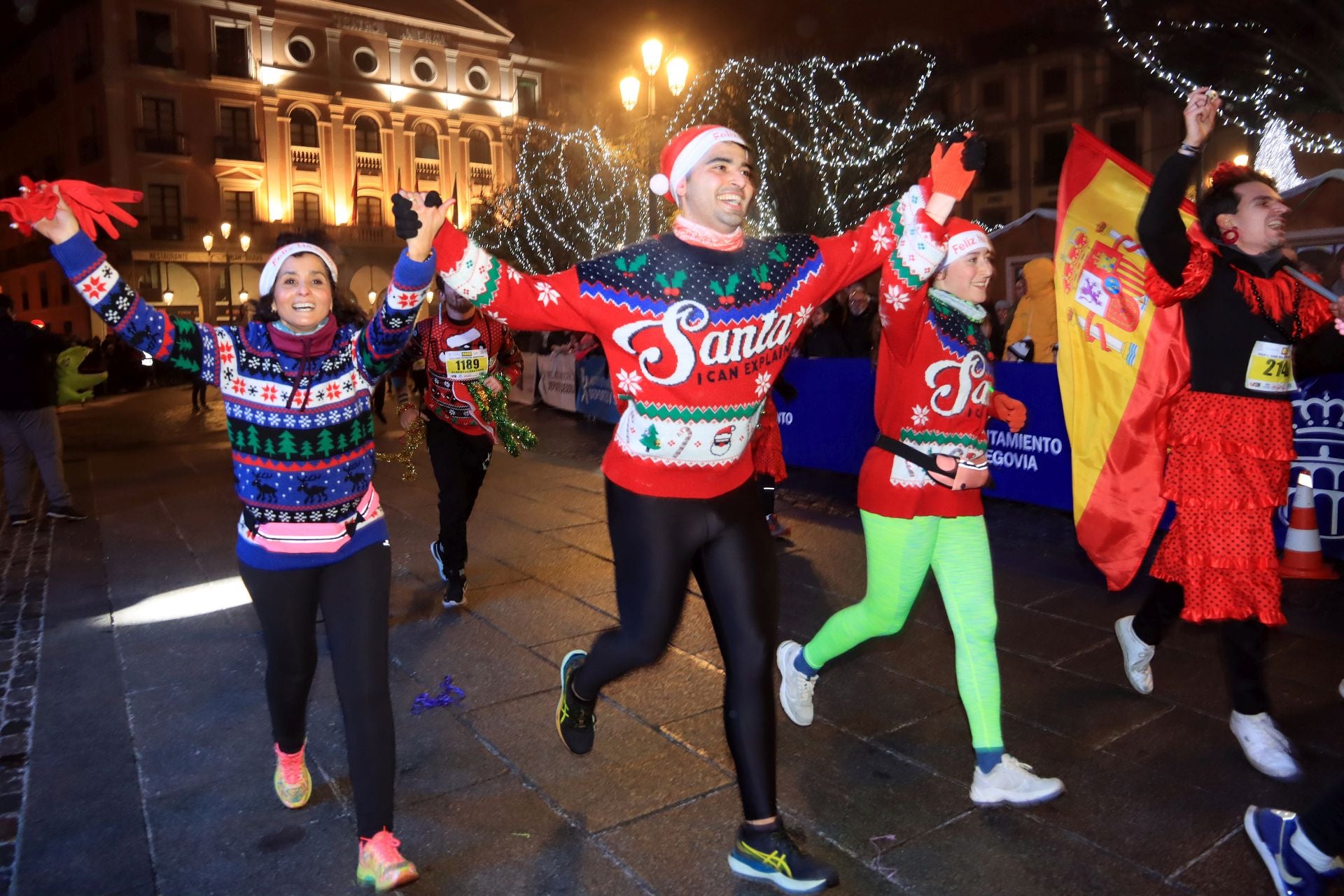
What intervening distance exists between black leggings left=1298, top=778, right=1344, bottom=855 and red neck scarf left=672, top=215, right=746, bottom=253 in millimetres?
2121

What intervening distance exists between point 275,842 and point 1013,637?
3.56m

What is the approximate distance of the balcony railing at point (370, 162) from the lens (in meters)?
49.6

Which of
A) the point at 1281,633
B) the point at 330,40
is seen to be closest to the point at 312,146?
the point at 330,40

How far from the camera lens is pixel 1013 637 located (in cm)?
512

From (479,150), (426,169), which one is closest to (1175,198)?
(426,169)

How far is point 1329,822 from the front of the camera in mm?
2539

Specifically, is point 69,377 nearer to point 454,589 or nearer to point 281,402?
point 454,589

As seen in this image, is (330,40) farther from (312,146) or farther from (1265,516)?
(1265,516)

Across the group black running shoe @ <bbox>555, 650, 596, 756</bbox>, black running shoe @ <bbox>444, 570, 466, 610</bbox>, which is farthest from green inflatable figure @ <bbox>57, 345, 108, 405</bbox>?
black running shoe @ <bbox>555, 650, 596, 756</bbox>

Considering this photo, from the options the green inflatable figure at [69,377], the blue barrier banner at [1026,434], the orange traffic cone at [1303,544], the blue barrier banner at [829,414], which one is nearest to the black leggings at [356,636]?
the orange traffic cone at [1303,544]

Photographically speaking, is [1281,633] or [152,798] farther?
[1281,633]

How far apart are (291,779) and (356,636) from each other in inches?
33.4

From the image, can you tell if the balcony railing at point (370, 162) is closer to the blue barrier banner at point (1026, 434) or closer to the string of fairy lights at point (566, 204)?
the string of fairy lights at point (566, 204)

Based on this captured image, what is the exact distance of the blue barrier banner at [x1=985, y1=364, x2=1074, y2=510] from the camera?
779 centimetres
